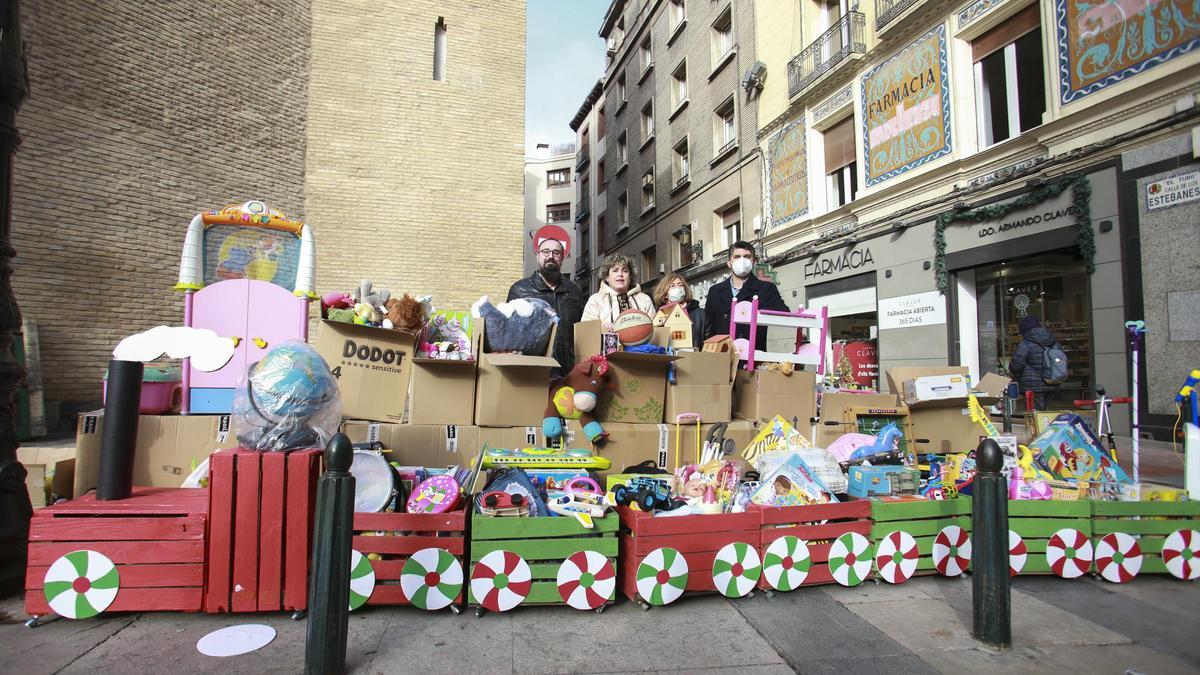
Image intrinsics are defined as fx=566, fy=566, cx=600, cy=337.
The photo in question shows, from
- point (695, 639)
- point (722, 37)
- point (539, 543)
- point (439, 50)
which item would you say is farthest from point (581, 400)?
point (722, 37)

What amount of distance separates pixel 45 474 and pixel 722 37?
18.3m

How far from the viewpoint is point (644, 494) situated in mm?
3312

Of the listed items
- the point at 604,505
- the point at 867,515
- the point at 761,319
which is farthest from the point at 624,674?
the point at 761,319

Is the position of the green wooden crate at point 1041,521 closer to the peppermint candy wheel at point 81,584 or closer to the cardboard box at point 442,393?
the cardboard box at point 442,393

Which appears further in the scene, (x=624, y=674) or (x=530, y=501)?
(x=530, y=501)

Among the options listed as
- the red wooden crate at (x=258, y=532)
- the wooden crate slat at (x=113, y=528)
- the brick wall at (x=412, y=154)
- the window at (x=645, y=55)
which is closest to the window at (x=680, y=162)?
the window at (x=645, y=55)

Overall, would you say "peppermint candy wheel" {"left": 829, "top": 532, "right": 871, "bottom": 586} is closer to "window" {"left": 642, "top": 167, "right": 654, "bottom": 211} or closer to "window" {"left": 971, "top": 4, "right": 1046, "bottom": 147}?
"window" {"left": 971, "top": 4, "right": 1046, "bottom": 147}

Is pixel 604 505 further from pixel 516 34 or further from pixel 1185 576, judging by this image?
pixel 516 34

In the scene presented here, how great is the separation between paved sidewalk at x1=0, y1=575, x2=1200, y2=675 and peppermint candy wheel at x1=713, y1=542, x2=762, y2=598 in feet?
0.28

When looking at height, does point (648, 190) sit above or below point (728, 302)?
above

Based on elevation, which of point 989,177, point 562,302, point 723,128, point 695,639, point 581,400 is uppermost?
point 723,128

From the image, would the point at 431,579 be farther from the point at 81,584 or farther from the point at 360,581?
the point at 81,584

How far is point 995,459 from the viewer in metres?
2.70

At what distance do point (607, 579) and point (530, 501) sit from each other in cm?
58
